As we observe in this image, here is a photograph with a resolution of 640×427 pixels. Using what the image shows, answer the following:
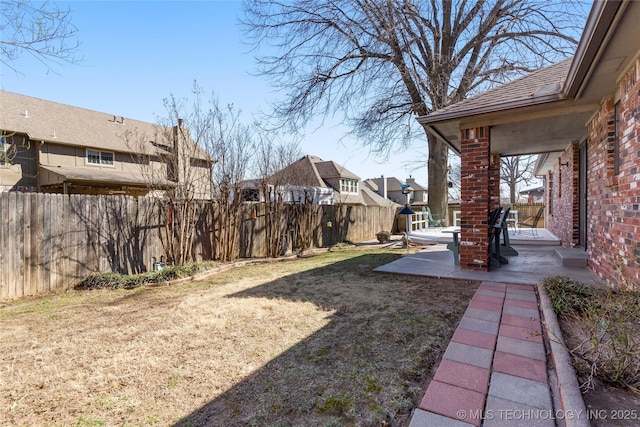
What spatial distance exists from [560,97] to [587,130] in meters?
2.09

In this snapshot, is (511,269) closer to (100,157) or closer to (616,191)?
(616,191)

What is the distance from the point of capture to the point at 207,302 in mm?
4406

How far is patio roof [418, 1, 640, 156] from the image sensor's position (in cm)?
278

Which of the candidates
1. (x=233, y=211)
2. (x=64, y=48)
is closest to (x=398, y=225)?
(x=233, y=211)

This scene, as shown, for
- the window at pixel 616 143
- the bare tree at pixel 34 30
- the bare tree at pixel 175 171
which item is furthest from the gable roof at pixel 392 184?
the bare tree at pixel 34 30

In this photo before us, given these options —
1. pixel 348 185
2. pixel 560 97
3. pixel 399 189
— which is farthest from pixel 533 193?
pixel 560 97

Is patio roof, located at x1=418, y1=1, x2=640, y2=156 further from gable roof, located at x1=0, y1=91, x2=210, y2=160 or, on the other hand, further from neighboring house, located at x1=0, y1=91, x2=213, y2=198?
gable roof, located at x1=0, y1=91, x2=210, y2=160

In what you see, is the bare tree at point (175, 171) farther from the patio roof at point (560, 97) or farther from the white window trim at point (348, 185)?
the white window trim at point (348, 185)

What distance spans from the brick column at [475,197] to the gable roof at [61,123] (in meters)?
12.1

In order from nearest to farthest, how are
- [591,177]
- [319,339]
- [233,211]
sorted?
[319,339] < [591,177] < [233,211]

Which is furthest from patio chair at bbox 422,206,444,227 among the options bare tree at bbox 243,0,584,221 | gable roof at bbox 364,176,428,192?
gable roof at bbox 364,176,428,192

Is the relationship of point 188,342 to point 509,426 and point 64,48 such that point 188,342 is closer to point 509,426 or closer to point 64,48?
point 509,426

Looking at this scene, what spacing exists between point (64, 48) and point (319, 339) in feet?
17.2

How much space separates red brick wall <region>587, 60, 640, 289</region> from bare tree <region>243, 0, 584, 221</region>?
7921 millimetres
